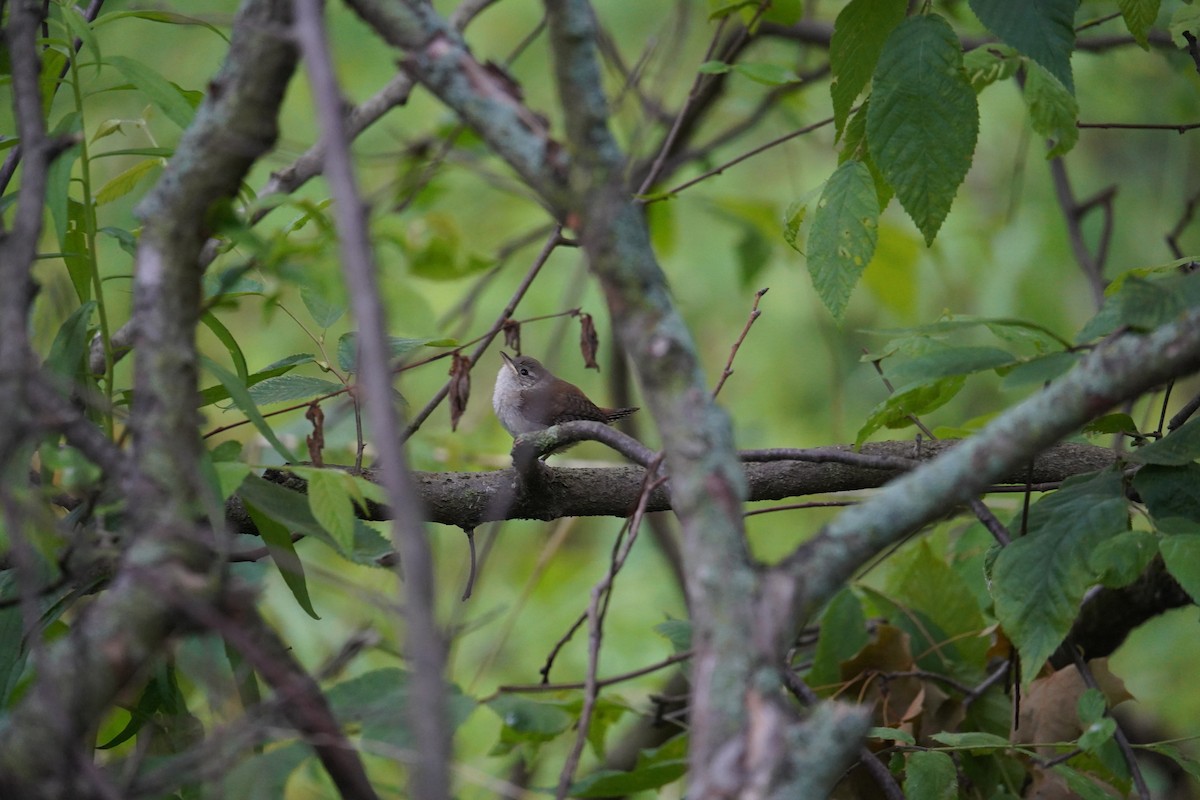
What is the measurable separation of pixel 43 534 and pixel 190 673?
0.30 meters

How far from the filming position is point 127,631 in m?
1.25

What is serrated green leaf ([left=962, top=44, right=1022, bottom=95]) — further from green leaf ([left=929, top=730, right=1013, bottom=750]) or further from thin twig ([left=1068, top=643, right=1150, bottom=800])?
green leaf ([left=929, top=730, right=1013, bottom=750])

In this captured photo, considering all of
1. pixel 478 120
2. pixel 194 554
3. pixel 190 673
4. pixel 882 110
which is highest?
pixel 882 110

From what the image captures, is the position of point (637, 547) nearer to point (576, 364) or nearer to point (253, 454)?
point (576, 364)

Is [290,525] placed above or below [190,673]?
above

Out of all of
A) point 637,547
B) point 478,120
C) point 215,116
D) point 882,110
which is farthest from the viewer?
point 637,547

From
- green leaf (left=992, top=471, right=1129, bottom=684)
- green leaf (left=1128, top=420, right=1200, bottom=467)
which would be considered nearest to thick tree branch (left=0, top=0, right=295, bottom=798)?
green leaf (left=992, top=471, right=1129, bottom=684)

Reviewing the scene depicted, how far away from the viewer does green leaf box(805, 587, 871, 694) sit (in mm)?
2932

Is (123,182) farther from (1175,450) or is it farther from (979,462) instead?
(1175,450)

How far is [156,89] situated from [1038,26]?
1.66 metres

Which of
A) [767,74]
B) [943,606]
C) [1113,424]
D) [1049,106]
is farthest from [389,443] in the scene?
[943,606]

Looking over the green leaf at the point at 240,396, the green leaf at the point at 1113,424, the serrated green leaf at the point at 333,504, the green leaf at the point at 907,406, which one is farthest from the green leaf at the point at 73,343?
the green leaf at the point at 1113,424

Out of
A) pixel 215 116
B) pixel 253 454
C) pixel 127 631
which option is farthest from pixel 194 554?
pixel 253 454

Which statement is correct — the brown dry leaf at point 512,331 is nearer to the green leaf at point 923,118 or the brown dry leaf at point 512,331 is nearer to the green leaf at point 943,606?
the green leaf at point 923,118
